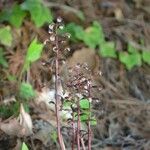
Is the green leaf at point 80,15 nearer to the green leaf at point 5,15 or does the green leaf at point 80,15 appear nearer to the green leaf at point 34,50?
the green leaf at point 5,15

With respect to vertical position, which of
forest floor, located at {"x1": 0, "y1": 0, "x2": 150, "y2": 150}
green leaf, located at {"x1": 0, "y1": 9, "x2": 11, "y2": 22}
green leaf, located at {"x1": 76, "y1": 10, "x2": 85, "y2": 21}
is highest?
green leaf, located at {"x1": 0, "y1": 9, "x2": 11, "y2": 22}

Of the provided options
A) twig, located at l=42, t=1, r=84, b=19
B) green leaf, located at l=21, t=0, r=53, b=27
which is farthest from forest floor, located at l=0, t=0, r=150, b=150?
green leaf, located at l=21, t=0, r=53, b=27

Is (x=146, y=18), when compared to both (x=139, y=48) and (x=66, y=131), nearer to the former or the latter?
(x=139, y=48)

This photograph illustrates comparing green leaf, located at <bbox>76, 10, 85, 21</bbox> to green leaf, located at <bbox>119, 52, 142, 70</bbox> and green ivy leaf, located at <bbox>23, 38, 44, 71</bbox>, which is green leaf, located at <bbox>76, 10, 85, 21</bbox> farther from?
green ivy leaf, located at <bbox>23, 38, 44, 71</bbox>

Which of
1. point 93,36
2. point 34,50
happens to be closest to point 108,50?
point 93,36

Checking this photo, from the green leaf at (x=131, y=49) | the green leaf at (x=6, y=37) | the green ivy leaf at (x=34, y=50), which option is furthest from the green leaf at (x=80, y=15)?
the green ivy leaf at (x=34, y=50)

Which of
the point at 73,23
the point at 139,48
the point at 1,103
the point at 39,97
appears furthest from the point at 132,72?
the point at 1,103
